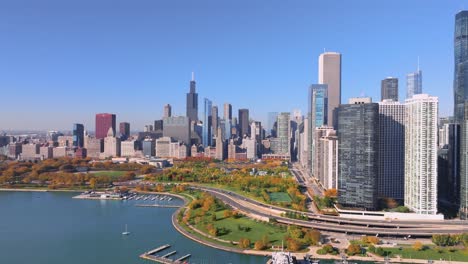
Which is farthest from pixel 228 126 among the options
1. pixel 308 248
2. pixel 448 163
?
pixel 308 248

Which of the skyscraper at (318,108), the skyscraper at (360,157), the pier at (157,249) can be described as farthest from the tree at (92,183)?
the skyscraper at (318,108)

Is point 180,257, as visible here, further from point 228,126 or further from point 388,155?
point 228,126

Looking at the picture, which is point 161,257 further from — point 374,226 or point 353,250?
point 374,226

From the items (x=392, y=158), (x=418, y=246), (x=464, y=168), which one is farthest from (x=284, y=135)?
(x=418, y=246)

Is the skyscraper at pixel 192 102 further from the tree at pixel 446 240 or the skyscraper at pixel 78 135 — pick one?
the tree at pixel 446 240

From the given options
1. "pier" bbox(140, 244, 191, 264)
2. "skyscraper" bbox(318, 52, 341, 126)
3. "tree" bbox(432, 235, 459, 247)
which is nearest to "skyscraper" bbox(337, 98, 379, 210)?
"tree" bbox(432, 235, 459, 247)
